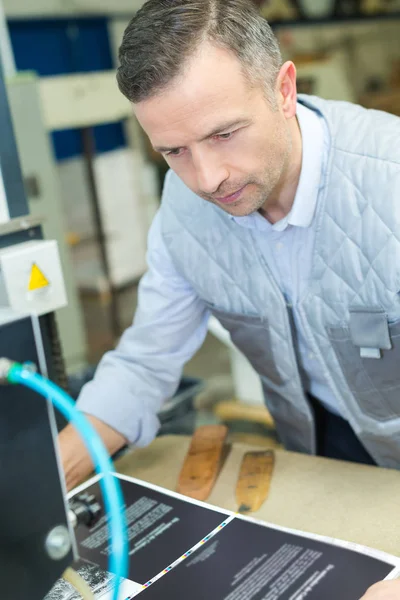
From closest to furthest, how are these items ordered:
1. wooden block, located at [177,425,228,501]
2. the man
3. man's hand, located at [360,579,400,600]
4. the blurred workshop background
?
man's hand, located at [360,579,400,600], the man, wooden block, located at [177,425,228,501], the blurred workshop background

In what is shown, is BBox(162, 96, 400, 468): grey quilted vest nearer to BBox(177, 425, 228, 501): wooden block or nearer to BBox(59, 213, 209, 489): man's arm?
BBox(59, 213, 209, 489): man's arm

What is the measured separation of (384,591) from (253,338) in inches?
21.3

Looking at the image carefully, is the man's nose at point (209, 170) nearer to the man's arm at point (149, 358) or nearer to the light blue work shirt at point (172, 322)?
the light blue work shirt at point (172, 322)

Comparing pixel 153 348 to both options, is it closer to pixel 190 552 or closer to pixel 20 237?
pixel 20 237

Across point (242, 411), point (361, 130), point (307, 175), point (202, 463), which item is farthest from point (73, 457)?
point (242, 411)

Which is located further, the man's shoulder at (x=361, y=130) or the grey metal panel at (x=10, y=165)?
the grey metal panel at (x=10, y=165)

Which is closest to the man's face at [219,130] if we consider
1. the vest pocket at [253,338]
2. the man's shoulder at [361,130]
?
the man's shoulder at [361,130]

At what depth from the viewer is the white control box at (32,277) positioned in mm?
1058

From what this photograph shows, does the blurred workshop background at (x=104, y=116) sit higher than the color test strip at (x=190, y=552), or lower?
higher

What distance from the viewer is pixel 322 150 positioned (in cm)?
106

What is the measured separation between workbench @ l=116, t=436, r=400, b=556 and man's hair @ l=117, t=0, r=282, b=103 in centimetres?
57

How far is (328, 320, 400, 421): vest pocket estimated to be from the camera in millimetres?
1023

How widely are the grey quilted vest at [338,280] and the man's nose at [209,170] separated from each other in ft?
0.68

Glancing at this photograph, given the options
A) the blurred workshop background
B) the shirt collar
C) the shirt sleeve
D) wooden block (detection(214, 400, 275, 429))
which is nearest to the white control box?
the shirt sleeve
